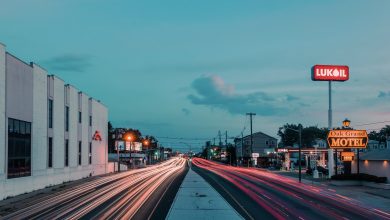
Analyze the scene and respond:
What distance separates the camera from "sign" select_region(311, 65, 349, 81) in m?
74.7

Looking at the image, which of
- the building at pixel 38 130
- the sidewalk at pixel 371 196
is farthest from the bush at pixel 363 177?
the building at pixel 38 130

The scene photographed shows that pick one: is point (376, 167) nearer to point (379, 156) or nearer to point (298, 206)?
point (379, 156)

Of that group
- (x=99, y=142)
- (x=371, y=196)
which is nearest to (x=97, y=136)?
(x=99, y=142)

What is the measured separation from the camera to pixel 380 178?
5612 centimetres

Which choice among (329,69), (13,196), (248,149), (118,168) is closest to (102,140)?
(118,168)

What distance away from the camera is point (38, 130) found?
5456cm

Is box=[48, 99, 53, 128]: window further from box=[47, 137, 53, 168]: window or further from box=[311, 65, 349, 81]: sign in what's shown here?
box=[311, 65, 349, 81]: sign

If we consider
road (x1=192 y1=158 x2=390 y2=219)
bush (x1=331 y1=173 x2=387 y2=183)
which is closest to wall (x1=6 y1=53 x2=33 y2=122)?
road (x1=192 y1=158 x2=390 y2=219)

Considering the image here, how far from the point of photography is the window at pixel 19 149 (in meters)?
45.7

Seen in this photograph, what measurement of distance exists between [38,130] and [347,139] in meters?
35.7

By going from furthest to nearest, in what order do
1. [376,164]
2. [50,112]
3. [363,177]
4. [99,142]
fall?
1. [99,142]
2. [376,164]
3. [50,112]
4. [363,177]

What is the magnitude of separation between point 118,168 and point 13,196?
207ft

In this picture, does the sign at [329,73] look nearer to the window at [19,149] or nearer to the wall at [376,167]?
the wall at [376,167]

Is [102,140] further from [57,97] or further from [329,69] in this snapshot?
[329,69]
